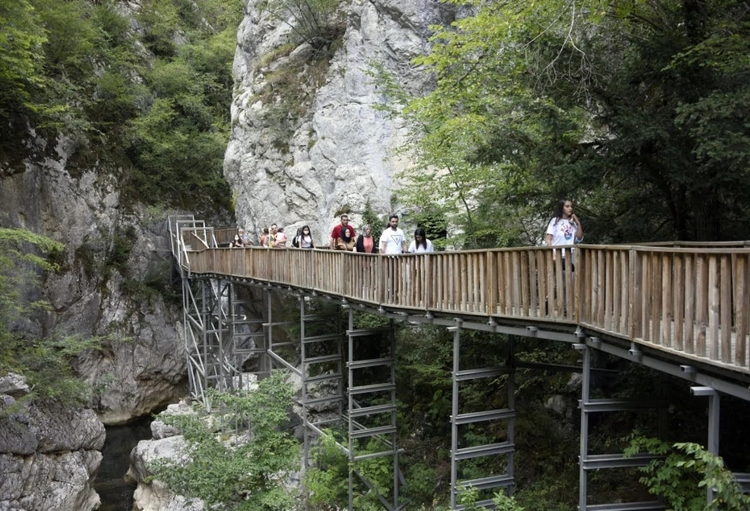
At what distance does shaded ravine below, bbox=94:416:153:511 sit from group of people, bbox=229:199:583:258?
28.1 feet

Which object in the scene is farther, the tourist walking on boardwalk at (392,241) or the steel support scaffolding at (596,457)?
the tourist walking on boardwalk at (392,241)

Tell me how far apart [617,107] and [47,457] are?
16505mm

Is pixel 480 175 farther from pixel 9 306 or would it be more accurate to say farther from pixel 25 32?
pixel 25 32

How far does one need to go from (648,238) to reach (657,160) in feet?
5.73

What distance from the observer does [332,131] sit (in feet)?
74.2

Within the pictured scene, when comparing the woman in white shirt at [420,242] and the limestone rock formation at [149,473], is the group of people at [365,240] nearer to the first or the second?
the woman in white shirt at [420,242]

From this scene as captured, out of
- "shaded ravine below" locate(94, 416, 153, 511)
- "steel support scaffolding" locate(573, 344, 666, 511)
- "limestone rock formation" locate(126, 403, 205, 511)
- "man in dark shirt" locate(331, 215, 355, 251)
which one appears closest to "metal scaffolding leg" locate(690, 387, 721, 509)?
"steel support scaffolding" locate(573, 344, 666, 511)

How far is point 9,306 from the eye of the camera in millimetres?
17516

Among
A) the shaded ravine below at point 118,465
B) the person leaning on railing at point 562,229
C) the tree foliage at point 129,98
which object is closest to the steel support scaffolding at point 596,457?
the person leaning on railing at point 562,229

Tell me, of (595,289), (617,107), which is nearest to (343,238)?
(617,107)

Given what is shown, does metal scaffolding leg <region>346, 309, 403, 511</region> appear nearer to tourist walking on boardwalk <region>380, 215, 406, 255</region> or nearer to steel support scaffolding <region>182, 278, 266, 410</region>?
tourist walking on boardwalk <region>380, 215, 406, 255</region>

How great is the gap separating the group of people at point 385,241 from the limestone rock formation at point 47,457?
8.98m

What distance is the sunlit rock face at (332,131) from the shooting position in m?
A: 21.4

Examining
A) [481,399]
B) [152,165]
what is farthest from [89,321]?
[481,399]
